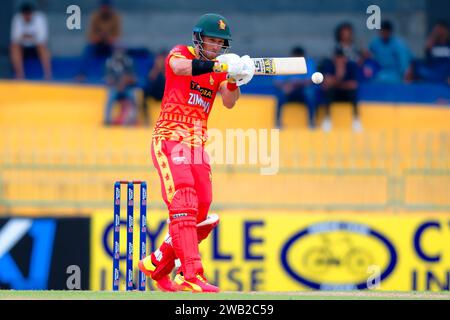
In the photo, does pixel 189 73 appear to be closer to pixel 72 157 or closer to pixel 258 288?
pixel 258 288

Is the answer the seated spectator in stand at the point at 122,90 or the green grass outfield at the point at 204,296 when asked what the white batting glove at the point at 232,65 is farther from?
the seated spectator in stand at the point at 122,90

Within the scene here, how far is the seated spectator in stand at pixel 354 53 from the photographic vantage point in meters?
18.8

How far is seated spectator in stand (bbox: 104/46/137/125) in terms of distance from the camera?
1891cm

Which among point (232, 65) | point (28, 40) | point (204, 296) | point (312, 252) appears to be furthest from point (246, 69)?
point (28, 40)

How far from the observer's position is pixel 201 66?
9.73 meters

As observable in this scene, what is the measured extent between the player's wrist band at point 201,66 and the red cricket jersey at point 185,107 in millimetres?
381

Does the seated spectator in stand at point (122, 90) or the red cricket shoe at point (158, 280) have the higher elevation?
the seated spectator in stand at point (122, 90)

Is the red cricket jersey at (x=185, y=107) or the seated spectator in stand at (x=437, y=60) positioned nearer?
the red cricket jersey at (x=185, y=107)

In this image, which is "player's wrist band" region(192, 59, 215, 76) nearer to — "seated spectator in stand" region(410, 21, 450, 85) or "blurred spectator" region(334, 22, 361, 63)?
"blurred spectator" region(334, 22, 361, 63)

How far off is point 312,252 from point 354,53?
15.6 feet

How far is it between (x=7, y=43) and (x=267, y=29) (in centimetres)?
436

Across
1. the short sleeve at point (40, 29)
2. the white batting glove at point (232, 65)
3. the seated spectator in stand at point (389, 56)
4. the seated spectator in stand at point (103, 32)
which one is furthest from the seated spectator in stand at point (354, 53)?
the white batting glove at point (232, 65)

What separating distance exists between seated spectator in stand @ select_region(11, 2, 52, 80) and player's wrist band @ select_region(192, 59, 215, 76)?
1084cm

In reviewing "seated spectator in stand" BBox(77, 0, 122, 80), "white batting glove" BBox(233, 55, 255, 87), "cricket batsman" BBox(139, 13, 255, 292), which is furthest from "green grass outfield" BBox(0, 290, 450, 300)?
"seated spectator in stand" BBox(77, 0, 122, 80)
